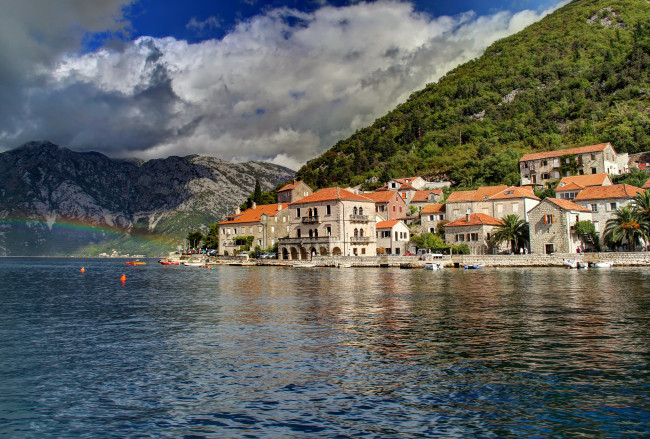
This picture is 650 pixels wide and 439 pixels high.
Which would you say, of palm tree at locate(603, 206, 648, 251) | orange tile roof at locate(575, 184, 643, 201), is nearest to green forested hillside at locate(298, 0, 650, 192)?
orange tile roof at locate(575, 184, 643, 201)

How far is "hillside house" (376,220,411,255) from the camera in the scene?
81938 millimetres

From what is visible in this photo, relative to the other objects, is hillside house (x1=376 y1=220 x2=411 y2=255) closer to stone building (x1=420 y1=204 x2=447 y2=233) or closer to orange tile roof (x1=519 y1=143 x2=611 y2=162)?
stone building (x1=420 y1=204 x2=447 y2=233)

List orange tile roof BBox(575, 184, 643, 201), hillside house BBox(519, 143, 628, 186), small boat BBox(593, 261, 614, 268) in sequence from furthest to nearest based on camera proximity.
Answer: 1. hillside house BBox(519, 143, 628, 186)
2. orange tile roof BBox(575, 184, 643, 201)
3. small boat BBox(593, 261, 614, 268)

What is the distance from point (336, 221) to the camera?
8050 cm

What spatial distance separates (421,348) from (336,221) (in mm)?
62089

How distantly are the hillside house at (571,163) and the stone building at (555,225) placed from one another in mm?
22163

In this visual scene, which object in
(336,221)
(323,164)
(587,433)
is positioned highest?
(323,164)

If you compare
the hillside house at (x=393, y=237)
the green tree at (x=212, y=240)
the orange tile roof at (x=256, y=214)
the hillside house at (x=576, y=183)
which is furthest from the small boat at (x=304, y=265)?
the green tree at (x=212, y=240)

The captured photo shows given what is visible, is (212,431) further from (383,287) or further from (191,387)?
(383,287)

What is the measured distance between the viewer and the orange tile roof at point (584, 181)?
75.0 meters

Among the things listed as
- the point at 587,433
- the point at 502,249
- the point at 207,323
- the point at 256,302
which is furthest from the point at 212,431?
the point at 502,249

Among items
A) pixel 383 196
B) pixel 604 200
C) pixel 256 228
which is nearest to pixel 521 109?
pixel 383 196

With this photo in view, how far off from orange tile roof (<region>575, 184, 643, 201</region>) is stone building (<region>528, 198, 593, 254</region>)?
6.12ft

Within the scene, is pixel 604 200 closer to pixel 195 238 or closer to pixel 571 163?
pixel 571 163
